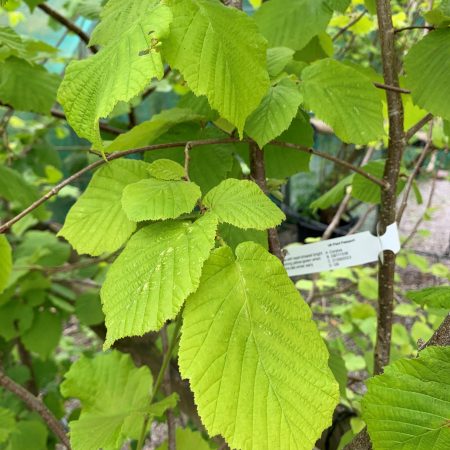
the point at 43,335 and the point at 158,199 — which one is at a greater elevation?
the point at 158,199

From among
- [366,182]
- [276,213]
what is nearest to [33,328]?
[366,182]

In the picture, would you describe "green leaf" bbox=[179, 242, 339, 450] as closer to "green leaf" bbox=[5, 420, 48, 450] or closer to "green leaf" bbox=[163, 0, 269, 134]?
"green leaf" bbox=[163, 0, 269, 134]

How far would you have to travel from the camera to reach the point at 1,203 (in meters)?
1.96

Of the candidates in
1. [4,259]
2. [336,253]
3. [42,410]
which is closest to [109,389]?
[42,410]

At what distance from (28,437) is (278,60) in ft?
A: 3.99

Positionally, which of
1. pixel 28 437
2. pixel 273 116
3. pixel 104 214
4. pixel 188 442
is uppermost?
pixel 273 116

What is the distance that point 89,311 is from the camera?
1.37 metres

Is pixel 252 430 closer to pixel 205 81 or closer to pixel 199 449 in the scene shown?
pixel 205 81

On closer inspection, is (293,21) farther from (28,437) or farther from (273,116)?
(28,437)

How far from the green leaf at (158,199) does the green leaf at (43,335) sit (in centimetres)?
107

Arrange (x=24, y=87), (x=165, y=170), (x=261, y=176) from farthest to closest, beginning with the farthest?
(x=24, y=87)
(x=261, y=176)
(x=165, y=170)

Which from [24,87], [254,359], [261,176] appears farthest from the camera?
[24,87]

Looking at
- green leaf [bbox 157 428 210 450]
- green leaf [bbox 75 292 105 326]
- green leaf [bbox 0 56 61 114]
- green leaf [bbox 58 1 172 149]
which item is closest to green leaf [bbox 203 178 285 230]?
green leaf [bbox 58 1 172 149]

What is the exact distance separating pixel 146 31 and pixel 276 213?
217 mm
